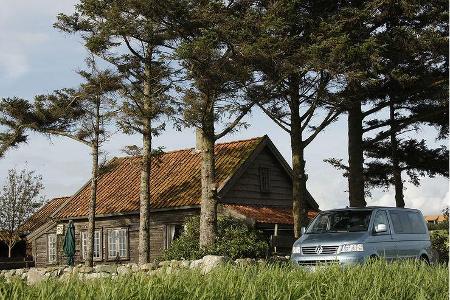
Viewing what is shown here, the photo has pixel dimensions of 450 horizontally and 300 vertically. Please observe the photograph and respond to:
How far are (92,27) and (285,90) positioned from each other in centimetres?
791

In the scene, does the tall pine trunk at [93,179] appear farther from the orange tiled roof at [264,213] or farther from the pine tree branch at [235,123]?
the pine tree branch at [235,123]

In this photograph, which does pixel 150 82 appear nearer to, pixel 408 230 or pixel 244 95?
pixel 244 95

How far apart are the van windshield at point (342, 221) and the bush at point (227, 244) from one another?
23.8 feet

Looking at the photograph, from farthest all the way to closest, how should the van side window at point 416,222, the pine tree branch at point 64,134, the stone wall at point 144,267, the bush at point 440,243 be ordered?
the pine tree branch at point 64,134 < the bush at point 440,243 < the van side window at point 416,222 < the stone wall at point 144,267

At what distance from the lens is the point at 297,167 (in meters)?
25.5

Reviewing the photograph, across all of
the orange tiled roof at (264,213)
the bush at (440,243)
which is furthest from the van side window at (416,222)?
the orange tiled roof at (264,213)

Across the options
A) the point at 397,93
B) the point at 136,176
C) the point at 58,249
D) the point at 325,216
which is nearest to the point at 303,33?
the point at 397,93

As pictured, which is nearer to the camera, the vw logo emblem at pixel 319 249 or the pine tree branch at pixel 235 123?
the vw logo emblem at pixel 319 249

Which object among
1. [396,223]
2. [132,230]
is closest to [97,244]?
[132,230]

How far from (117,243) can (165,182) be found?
4.12 meters

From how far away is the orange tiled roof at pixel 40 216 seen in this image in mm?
45188

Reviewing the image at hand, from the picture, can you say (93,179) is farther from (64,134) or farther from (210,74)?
(210,74)

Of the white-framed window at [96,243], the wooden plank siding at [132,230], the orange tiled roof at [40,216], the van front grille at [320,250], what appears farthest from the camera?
the orange tiled roof at [40,216]

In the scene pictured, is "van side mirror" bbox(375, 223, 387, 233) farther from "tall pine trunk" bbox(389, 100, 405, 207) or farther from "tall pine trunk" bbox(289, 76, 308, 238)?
"tall pine trunk" bbox(389, 100, 405, 207)
